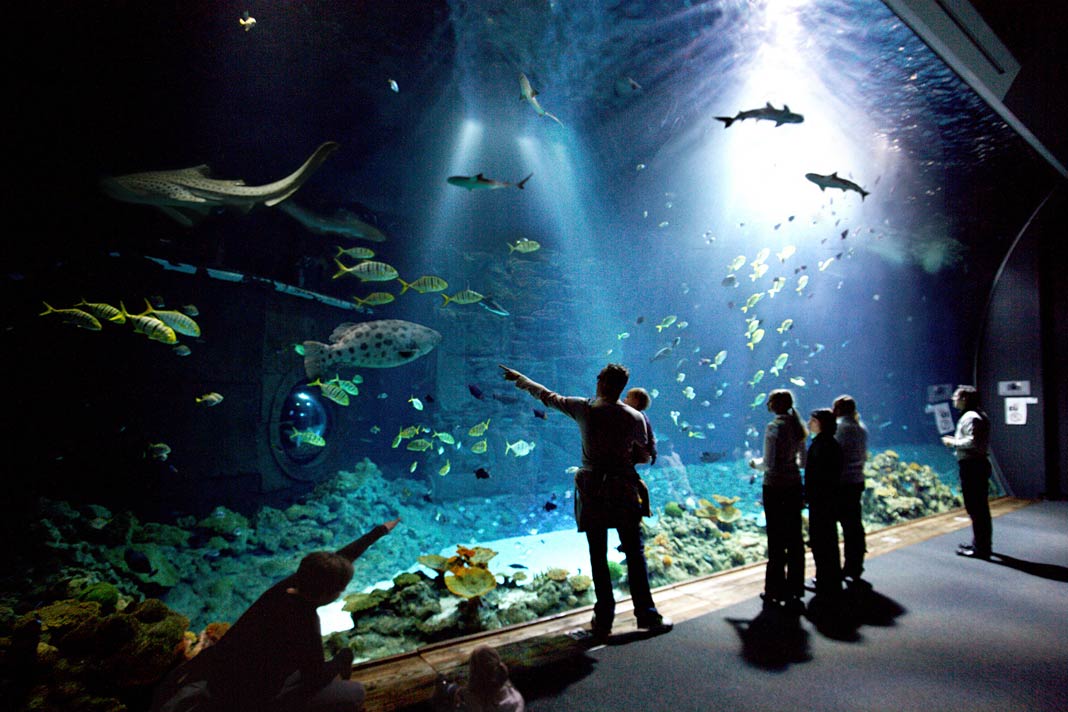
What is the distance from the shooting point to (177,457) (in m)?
7.31

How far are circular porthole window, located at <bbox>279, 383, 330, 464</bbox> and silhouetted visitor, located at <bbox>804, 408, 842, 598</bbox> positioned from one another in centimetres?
909

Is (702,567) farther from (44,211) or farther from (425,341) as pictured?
(44,211)

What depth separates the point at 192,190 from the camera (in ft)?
12.3

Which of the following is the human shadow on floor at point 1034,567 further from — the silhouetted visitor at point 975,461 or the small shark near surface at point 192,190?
the small shark near surface at point 192,190

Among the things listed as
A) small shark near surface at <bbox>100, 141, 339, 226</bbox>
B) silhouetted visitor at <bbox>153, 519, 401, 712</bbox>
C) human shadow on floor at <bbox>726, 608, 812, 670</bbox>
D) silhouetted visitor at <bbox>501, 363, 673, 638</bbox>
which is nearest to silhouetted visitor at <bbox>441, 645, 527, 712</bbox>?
silhouetted visitor at <bbox>153, 519, 401, 712</bbox>

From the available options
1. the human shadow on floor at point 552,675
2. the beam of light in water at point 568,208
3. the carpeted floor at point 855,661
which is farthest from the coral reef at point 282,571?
the beam of light in water at point 568,208

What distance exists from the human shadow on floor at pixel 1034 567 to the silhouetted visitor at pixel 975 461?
0.54 ft

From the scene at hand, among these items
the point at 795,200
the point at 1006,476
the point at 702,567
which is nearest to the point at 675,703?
the point at 702,567

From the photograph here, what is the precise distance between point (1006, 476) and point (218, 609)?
16.4m

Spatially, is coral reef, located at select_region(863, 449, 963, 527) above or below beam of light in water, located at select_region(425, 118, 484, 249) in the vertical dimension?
below

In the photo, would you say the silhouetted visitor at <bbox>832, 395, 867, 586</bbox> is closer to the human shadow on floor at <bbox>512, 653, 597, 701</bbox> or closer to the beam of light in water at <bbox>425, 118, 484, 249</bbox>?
the human shadow on floor at <bbox>512, 653, 597, 701</bbox>

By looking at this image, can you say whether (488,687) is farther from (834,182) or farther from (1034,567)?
(834,182)

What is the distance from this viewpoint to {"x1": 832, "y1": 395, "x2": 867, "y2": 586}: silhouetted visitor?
428 cm

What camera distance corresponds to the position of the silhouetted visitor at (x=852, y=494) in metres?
4.28
